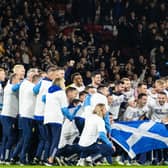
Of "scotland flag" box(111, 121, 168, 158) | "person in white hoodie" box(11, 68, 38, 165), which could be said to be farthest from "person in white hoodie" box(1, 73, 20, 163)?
"scotland flag" box(111, 121, 168, 158)

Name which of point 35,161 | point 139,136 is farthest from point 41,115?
point 139,136

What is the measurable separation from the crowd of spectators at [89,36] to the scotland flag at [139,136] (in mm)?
5143

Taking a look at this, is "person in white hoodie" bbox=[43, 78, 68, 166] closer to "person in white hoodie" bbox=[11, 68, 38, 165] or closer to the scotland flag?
"person in white hoodie" bbox=[11, 68, 38, 165]

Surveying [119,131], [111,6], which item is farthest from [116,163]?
[111,6]

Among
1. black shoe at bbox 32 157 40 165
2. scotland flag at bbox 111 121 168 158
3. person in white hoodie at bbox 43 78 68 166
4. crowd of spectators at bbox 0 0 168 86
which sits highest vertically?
crowd of spectators at bbox 0 0 168 86

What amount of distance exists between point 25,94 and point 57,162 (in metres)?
1.62

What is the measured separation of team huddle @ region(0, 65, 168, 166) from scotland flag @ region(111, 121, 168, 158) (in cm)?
18

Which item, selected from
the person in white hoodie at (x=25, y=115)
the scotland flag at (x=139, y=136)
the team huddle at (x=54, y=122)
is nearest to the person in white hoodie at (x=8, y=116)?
the team huddle at (x=54, y=122)

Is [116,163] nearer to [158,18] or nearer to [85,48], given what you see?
[85,48]

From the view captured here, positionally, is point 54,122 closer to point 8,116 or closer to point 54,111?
point 54,111

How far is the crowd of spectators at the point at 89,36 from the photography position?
2903 centimetres

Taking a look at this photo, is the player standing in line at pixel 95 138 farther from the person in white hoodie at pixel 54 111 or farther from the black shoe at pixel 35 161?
the black shoe at pixel 35 161

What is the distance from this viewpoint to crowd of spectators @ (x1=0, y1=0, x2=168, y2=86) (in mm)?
29031

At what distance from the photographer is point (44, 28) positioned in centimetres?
3212
